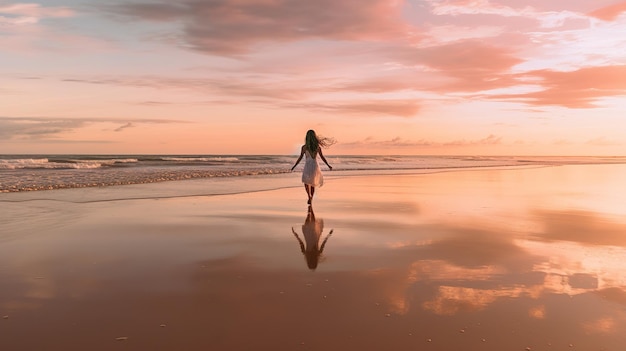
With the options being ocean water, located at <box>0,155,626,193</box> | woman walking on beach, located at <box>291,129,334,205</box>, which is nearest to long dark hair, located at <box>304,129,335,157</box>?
woman walking on beach, located at <box>291,129,334,205</box>

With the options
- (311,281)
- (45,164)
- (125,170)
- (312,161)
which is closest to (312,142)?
(312,161)

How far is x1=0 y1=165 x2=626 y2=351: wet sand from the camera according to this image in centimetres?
409

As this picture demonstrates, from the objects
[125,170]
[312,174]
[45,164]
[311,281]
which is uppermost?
[312,174]

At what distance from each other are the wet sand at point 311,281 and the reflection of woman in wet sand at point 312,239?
44mm

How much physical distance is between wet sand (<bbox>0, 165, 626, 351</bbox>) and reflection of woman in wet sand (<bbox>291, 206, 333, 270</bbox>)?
4cm

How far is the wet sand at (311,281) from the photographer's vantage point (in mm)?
4094

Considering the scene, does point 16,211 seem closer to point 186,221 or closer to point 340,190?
point 186,221

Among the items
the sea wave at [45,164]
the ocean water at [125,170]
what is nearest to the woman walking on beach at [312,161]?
the ocean water at [125,170]

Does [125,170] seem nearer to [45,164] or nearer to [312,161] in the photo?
[45,164]

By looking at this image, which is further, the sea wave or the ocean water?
the sea wave

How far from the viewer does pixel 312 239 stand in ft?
27.6

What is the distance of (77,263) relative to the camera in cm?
657

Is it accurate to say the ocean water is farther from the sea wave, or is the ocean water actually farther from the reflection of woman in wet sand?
the reflection of woman in wet sand

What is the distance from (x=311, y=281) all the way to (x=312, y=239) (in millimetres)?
2714
